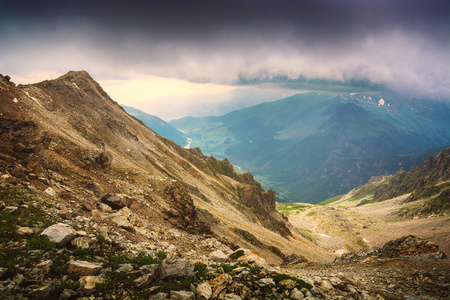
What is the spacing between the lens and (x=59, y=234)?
1169cm

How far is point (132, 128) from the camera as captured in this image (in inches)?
3036

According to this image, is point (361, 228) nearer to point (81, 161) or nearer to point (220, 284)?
point (220, 284)

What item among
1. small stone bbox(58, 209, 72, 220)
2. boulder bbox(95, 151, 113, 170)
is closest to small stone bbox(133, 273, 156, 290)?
small stone bbox(58, 209, 72, 220)

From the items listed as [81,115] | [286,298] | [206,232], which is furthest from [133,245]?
[81,115]

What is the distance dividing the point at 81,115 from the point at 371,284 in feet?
207

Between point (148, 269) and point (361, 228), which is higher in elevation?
point (148, 269)

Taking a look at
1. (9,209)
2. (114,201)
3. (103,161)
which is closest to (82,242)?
(9,209)

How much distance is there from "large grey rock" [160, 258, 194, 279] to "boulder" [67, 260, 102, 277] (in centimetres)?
360

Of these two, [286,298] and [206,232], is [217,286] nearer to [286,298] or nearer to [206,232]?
[286,298]

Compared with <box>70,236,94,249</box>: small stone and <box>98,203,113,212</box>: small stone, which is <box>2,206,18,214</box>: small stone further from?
<box>98,203,113,212</box>: small stone

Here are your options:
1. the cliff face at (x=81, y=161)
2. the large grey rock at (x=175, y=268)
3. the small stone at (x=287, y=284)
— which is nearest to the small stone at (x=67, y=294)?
the large grey rock at (x=175, y=268)

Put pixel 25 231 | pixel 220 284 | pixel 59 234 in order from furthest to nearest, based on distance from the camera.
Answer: pixel 220 284 < pixel 59 234 < pixel 25 231

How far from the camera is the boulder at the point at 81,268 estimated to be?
33.5 feet

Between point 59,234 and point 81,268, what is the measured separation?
2.74 meters
